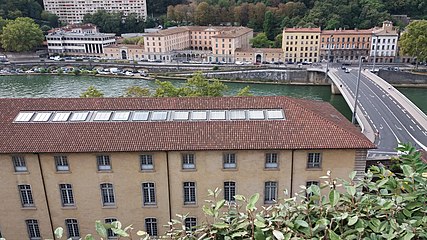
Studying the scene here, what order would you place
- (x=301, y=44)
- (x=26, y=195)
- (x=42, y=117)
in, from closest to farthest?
(x=26, y=195), (x=42, y=117), (x=301, y=44)

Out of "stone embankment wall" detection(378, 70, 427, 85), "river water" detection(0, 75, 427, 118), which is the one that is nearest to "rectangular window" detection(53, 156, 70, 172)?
"river water" detection(0, 75, 427, 118)

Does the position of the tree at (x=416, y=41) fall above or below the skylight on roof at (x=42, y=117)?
below

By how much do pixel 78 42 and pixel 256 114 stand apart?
90.3 meters

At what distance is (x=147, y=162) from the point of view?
744 inches

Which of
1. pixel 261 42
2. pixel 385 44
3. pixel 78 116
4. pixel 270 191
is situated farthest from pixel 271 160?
pixel 261 42

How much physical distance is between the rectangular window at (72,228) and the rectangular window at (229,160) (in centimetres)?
834

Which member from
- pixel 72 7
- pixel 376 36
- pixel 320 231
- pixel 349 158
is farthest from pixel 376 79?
pixel 72 7

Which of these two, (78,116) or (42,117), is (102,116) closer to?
(78,116)

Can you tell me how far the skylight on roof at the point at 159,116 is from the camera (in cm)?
1983

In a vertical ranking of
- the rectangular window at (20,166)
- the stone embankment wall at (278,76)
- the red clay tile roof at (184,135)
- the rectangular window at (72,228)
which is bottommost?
the stone embankment wall at (278,76)

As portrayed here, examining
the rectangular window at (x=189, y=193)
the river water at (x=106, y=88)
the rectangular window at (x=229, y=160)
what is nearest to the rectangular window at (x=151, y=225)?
the rectangular window at (x=189, y=193)

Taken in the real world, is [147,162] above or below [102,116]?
below

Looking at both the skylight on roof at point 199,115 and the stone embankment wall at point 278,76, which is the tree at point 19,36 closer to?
the stone embankment wall at point 278,76

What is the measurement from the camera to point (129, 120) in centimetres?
1977
